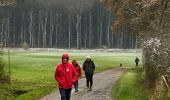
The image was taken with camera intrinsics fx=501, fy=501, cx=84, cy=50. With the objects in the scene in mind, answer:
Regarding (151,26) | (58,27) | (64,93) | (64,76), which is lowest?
(64,93)

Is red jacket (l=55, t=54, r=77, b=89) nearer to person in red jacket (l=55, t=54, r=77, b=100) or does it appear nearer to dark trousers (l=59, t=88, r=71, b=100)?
person in red jacket (l=55, t=54, r=77, b=100)

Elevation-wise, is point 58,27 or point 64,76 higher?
point 58,27

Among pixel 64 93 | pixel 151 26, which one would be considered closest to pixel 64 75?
pixel 64 93

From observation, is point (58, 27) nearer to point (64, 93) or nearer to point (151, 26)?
point (151, 26)

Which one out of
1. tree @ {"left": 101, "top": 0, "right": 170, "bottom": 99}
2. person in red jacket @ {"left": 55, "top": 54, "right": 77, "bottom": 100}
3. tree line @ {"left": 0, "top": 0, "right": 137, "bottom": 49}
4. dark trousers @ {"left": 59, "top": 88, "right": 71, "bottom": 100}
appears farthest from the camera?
tree line @ {"left": 0, "top": 0, "right": 137, "bottom": 49}

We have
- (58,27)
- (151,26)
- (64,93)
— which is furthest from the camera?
(58,27)

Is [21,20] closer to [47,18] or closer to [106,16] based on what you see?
Answer: [47,18]

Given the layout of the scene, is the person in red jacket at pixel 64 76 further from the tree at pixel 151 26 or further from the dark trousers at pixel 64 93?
the tree at pixel 151 26

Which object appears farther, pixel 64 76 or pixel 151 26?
pixel 151 26

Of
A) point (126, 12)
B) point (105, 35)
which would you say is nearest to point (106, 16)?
point (105, 35)

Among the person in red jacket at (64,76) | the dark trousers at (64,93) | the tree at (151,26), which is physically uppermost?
the tree at (151,26)

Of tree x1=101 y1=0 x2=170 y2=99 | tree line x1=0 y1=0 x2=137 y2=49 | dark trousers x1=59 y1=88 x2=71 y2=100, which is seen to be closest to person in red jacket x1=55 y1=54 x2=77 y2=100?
dark trousers x1=59 y1=88 x2=71 y2=100

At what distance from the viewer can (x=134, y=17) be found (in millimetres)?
57969

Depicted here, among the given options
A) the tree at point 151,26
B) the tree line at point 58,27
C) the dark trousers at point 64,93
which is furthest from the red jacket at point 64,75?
the tree line at point 58,27
